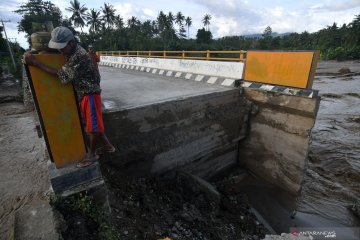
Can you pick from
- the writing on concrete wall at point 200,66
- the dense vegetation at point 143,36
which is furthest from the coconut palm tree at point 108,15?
the writing on concrete wall at point 200,66

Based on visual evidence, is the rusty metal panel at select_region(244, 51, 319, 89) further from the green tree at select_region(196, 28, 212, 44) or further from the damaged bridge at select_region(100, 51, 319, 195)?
the green tree at select_region(196, 28, 212, 44)

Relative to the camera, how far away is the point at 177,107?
5152 mm

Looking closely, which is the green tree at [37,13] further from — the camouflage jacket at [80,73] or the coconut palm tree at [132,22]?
the camouflage jacket at [80,73]

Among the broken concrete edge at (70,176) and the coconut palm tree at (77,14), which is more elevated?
the coconut palm tree at (77,14)

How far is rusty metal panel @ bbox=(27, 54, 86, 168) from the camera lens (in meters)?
2.34

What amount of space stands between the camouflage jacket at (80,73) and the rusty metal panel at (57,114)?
10cm

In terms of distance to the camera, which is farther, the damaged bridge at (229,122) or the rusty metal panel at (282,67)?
the rusty metal panel at (282,67)

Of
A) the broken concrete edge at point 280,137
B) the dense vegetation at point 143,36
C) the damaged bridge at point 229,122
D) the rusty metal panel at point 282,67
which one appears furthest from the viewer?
the dense vegetation at point 143,36

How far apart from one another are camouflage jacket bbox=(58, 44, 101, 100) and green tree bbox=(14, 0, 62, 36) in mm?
50018

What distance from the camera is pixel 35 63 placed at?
2.26 m

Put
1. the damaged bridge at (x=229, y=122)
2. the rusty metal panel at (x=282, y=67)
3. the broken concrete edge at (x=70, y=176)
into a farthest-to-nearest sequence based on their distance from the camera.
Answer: the rusty metal panel at (x=282, y=67) → the damaged bridge at (x=229, y=122) → the broken concrete edge at (x=70, y=176)

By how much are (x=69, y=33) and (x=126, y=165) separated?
3004 millimetres

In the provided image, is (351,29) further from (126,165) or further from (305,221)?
(126,165)

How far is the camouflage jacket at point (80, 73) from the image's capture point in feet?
7.73
